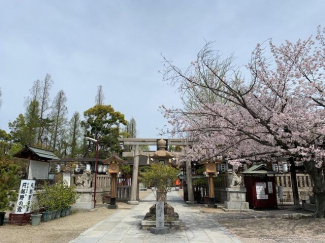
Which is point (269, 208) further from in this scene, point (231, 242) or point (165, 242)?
point (165, 242)

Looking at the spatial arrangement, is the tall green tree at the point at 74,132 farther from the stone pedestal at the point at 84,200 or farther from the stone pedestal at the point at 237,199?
the stone pedestal at the point at 237,199

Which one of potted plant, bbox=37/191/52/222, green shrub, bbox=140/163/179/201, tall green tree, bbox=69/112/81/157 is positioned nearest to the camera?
green shrub, bbox=140/163/179/201

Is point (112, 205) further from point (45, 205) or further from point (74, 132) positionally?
point (74, 132)

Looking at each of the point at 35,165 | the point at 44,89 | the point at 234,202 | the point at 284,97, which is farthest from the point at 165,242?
the point at 44,89

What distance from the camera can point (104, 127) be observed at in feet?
99.7

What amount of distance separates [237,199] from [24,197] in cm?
995

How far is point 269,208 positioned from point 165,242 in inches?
357

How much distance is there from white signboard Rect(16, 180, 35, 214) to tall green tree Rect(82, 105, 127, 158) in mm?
20055

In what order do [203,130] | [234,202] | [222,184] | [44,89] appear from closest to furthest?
[203,130] → [234,202] → [222,184] → [44,89]

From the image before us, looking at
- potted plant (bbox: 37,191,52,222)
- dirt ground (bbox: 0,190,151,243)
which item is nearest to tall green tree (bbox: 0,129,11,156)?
potted plant (bbox: 37,191,52,222)

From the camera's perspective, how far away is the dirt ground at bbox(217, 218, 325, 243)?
21.5ft

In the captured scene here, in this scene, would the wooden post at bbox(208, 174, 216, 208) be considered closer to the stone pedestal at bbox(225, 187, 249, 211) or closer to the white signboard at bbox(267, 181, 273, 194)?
the stone pedestal at bbox(225, 187, 249, 211)

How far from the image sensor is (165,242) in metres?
6.35

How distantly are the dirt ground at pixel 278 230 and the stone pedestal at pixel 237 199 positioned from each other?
10.9ft
